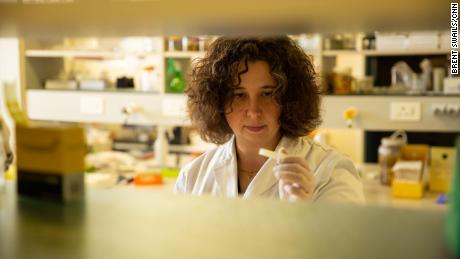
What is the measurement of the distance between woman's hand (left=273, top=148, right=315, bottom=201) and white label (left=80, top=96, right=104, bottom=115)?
287 centimetres

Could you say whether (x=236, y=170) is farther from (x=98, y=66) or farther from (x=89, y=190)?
(x=98, y=66)

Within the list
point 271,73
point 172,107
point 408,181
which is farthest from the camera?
point 172,107

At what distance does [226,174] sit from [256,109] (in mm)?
292

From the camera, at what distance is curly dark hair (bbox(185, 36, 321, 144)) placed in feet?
5.78

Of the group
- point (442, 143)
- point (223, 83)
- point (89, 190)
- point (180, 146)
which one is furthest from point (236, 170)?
point (442, 143)

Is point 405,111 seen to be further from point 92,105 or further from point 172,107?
point 92,105

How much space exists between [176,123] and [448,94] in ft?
6.23

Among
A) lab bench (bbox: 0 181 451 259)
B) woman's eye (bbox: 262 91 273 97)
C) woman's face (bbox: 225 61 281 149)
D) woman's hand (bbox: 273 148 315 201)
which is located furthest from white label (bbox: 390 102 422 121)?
lab bench (bbox: 0 181 451 259)

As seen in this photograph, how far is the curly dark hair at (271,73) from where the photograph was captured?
5.78 feet

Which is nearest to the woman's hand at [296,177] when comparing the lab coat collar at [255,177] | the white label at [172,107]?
the lab coat collar at [255,177]

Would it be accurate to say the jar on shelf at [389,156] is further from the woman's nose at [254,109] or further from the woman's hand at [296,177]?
the woman's hand at [296,177]

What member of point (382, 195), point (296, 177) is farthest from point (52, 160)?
point (382, 195)

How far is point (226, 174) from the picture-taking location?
6.29 feet

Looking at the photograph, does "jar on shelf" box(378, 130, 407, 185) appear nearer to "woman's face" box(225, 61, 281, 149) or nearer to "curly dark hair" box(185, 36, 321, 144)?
"curly dark hair" box(185, 36, 321, 144)
